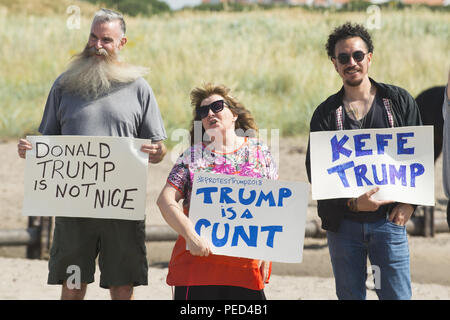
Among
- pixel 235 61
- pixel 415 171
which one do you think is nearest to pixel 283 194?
pixel 415 171

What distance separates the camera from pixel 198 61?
721 inches

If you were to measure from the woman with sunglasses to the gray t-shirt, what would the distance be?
21.7 inches

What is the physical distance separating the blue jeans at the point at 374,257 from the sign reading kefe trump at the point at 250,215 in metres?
0.22

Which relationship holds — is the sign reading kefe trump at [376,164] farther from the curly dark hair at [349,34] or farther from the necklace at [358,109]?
the curly dark hair at [349,34]

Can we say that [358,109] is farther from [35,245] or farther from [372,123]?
[35,245]

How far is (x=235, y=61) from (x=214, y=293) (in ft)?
50.0

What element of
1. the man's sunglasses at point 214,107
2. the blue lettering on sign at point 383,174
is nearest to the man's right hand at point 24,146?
the man's sunglasses at point 214,107

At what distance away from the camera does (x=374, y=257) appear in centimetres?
372

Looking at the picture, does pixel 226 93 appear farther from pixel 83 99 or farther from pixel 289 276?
pixel 289 276

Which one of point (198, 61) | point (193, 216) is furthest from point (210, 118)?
point (198, 61)

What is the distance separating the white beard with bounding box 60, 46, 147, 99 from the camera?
420cm

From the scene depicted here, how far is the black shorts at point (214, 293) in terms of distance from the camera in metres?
3.66

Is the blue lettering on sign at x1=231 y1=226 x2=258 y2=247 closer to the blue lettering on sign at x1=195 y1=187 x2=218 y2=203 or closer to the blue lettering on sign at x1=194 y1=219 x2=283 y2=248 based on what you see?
the blue lettering on sign at x1=194 y1=219 x2=283 y2=248

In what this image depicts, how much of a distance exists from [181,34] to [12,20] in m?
5.72
